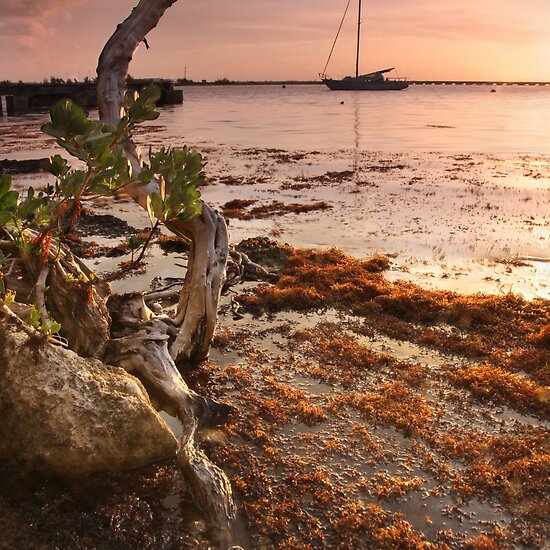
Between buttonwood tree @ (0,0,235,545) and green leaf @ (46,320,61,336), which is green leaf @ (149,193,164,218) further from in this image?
green leaf @ (46,320,61,336)

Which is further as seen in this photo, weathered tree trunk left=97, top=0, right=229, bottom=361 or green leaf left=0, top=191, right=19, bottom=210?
weathered tree trunk left=97, top=0, right=229, bottom=361

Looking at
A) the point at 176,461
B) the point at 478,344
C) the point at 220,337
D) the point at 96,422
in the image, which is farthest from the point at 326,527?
the point at 478,344

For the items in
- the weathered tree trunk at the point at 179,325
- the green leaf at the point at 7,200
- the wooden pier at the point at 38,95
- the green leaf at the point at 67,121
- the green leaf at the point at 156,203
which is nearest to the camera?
the green leaf at the point at 67,121

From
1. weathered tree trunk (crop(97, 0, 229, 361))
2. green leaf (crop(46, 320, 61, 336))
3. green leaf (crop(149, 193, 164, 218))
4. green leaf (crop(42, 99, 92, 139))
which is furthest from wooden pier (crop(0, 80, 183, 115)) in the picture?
green leaf (crop(42, 99, 92, 139))

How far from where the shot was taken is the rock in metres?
4.18

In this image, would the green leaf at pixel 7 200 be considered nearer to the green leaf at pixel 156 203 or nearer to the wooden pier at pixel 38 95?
the green leaf at pixel 156 203

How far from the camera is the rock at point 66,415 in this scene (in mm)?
4184

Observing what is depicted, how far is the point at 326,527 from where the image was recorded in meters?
4.18

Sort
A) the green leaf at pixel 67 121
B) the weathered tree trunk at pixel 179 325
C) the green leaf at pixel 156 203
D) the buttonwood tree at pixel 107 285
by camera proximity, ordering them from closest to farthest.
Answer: the green leaf at pixel 67 121
the buttonwood tree at pixel 107 285
the green leaf at pixel 156 203
the weathered tree trunk at pixel 179 325

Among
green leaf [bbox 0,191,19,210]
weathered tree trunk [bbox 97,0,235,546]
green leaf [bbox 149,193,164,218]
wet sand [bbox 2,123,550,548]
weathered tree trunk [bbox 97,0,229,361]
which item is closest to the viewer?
green leaf [bbox 0,191,19,210]

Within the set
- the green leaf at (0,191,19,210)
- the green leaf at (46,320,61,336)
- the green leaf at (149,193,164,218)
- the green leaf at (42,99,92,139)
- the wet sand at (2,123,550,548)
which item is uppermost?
the green leaf at (42,99,92,139)

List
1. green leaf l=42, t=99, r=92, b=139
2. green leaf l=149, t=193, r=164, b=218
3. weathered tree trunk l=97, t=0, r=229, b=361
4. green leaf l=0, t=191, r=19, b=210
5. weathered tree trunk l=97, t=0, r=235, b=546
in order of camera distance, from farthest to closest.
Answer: weathered tree trunk l=97, t=0, r=229, b=361 → weathered tree trunk l=97, t=0, r=235, b=546 → green leaf l=149, t=193, r=164, b=218 → green leaf l=0, t=191, r=19, b=210 → green leaf l=42, t=99, r=92, b=139

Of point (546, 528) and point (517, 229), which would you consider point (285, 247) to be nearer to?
point (517, 229)

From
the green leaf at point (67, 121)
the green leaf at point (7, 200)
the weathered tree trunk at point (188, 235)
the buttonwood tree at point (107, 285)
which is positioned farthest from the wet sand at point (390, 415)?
the green leaf at point (67, 121)
